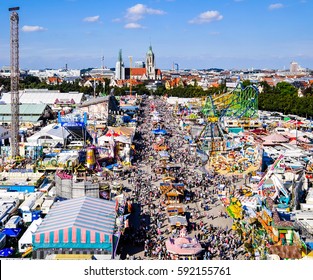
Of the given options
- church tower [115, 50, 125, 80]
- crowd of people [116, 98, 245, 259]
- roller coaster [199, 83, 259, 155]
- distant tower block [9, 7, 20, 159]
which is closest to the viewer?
crowd of people [116, 98, 245, 259]

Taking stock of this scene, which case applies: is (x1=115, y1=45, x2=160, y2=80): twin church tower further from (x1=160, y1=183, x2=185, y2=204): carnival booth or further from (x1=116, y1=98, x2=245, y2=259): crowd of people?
(x1=160, y1=183, x2=185, y2=204): carnival booth

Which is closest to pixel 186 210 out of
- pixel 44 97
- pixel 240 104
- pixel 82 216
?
pixel 82 216

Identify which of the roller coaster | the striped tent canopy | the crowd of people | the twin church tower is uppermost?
the twin church tower

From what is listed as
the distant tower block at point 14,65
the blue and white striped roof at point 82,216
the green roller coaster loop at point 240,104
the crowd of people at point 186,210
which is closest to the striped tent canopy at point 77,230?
the blue and white striped roof at point 82,216

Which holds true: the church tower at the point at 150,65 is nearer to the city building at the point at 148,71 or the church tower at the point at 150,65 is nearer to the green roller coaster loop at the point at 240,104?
the city building at the point at 148,71

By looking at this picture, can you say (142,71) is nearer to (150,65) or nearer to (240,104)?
(150,65)

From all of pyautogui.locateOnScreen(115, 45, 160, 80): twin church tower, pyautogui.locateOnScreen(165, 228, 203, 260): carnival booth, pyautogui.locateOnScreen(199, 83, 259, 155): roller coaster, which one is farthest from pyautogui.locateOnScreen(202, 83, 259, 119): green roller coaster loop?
pyautogui.locateOnScreen(115, 45, 160, 80): twin church tower
